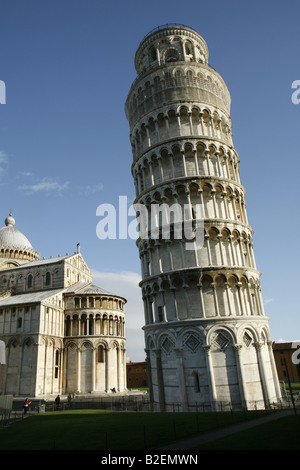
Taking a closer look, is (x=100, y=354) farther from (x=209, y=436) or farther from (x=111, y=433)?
(x=209, y=436)

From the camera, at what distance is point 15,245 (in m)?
67.1

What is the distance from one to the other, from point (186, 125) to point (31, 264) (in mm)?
40885

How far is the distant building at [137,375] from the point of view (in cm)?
7578

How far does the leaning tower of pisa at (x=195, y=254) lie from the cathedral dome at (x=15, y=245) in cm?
4097

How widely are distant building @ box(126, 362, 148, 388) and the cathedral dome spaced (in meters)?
34.4

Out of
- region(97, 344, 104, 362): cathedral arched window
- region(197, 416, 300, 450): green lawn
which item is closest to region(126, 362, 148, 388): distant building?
region(97, 344, 104, 362): cathedral arched window

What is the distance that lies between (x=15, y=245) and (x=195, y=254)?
5066 centimetres

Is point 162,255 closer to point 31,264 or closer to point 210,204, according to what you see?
point 210,204

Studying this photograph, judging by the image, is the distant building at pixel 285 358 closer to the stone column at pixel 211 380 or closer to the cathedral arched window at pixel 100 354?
the cathedral arched window at pixel 100 354

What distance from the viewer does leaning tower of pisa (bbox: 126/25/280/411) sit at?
24.8m

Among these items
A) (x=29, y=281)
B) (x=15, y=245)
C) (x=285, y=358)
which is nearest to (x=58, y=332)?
(x=29, y=281)


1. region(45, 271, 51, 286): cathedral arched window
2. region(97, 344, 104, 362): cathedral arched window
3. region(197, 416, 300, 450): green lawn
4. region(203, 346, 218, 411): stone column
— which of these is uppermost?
region(45, 271, 51, 286): cathedral arched window

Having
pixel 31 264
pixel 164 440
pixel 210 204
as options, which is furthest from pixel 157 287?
pixel 31 264

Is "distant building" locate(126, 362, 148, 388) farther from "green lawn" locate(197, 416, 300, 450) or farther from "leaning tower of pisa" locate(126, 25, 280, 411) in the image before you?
"green lawn" locate(197, 416, 300, 450)
